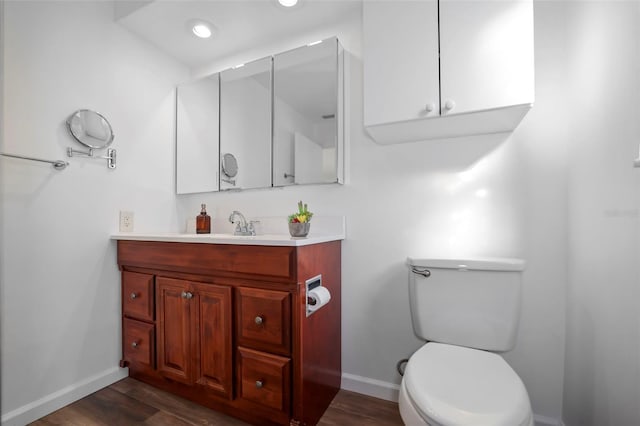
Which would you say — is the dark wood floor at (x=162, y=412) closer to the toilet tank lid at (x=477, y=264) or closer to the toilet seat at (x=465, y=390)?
the toilet seat at (x=465, y=390)

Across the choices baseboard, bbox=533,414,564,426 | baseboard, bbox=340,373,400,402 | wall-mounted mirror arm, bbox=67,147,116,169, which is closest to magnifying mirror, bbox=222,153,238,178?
wall-mounted mirror arm, bbox=67,147,116,169

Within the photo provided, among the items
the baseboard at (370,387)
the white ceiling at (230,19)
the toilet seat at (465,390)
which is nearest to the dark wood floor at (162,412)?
the baseboard at (370,387)

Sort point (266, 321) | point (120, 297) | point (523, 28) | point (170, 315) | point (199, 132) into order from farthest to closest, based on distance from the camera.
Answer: point (199, 132) < point (120, 297) < point (170, 315) < point (266, 321) < point (523, 28)

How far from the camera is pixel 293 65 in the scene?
5.58ft

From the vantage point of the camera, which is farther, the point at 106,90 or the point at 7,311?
the point at 106,90

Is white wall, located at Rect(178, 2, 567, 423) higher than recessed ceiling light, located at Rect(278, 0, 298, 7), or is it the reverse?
recessed ceiling light, located at Rect(278, 0, 298, 7)

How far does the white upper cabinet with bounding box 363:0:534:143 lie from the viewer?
1085 millimetres

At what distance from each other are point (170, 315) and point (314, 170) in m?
1.09

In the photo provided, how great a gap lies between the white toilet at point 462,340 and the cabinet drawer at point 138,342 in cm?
134

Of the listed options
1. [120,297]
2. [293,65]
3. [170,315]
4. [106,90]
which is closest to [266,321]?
[170,315]

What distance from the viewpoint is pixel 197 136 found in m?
2.01

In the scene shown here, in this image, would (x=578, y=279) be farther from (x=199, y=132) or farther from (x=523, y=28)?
(x=199, y=132)

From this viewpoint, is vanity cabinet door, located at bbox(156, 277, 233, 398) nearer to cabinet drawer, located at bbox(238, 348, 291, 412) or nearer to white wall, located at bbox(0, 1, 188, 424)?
cabinet drawer, located at bbox(238, 348, 291, 412)

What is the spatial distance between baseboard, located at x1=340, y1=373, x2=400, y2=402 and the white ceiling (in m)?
2.08
